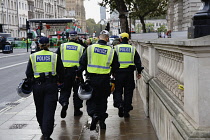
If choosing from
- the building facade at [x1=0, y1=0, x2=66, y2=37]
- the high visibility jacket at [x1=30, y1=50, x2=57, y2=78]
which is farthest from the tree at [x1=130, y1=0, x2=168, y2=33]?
the high visibility jacket at [x1=30, y1=50, x2=57, y2=78]

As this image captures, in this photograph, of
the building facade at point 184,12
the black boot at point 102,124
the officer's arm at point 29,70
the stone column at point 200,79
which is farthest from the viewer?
the building facade at point 184,12

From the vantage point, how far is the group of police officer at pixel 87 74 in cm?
622

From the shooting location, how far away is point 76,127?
287 inches

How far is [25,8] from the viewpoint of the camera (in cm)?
10069

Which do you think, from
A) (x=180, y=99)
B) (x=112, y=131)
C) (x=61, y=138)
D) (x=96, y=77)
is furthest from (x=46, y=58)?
(x=180, y=99)

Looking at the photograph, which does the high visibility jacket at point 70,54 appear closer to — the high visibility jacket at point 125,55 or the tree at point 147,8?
the high visibility jacket at point 125,55

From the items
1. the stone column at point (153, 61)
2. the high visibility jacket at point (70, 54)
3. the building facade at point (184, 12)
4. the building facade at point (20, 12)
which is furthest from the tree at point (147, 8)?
the stone column at point (153, 61)

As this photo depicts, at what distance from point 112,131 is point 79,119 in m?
1.39

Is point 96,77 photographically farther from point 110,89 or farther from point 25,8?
point 25,8

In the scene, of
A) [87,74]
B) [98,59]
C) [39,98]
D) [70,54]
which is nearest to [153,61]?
[98,59]

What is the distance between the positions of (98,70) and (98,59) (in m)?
0.20

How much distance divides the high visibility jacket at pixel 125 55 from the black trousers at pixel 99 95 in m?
1.26

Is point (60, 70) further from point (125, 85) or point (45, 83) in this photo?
point (125, 85)

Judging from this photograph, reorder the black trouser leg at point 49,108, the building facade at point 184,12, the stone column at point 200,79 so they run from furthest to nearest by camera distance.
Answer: the building facade at point 184,12 → the black trouser leg at point 49,108 → the stone column at point 200,79
